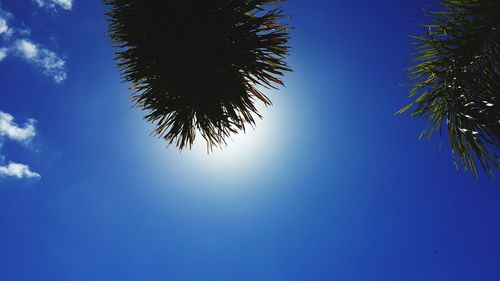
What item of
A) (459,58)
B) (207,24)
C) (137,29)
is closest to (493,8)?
(459,58)

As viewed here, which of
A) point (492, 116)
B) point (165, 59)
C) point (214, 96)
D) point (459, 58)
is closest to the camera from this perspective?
point (492, 116)

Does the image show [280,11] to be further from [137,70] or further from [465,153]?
[465,153]

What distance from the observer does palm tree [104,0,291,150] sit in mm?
2229

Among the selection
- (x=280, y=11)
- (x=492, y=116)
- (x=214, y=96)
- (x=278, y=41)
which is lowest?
(x=492, y=116)

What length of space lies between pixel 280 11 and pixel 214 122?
3.85ft

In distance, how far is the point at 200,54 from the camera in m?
2.23

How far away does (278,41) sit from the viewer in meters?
2.62

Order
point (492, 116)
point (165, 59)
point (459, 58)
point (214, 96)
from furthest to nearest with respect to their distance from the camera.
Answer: point (214, 96) < point (165, 59) < point (459, 58) < point (492, 116)

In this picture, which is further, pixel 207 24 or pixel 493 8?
pixel 207 24

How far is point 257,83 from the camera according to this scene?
103 inches

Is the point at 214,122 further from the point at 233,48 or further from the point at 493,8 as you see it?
the point at 493,8

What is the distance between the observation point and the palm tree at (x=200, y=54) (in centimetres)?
223

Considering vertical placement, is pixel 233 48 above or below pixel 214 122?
above

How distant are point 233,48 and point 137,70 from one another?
95cm
